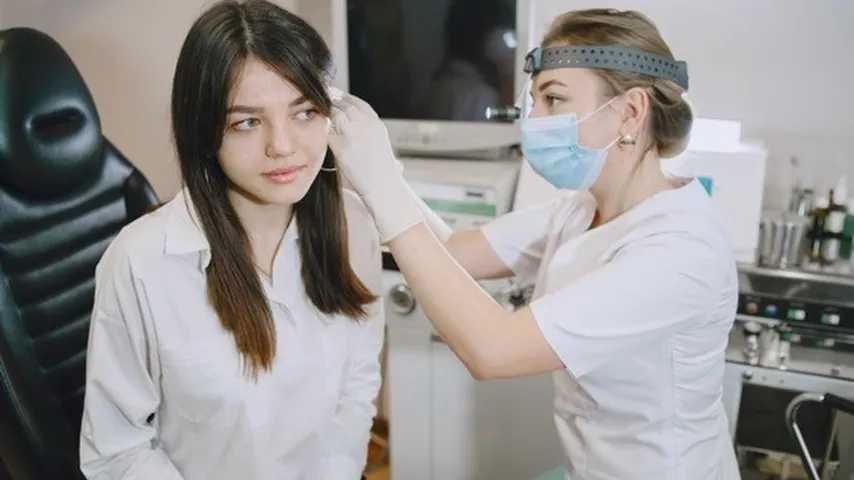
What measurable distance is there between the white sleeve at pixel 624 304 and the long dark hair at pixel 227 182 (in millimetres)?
385

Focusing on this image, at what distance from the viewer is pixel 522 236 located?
4.87ft

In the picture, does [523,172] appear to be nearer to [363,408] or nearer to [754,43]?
[754,43]

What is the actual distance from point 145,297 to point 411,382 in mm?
922

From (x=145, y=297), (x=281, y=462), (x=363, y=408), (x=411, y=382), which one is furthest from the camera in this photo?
(x=411, y=382)

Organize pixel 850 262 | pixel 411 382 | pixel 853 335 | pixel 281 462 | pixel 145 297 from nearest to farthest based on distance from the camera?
pixel 145 297 → pixel 281 462 → pixel 853 335 → pixel 850 262 → pixel 411 382

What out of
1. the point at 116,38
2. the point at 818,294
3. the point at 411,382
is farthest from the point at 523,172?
the point at 116,38

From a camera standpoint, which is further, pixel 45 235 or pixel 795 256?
pixel 795 256

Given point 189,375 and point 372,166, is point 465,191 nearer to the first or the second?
point 372,166

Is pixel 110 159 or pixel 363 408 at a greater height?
pixel 110 159

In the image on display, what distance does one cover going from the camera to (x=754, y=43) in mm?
1887

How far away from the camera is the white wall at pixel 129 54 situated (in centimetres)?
245

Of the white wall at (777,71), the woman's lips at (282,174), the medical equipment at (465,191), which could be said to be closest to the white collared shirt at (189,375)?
the woman's lips at (282,174)

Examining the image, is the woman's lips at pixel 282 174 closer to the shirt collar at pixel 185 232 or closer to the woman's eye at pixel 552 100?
the shirt collar at pixel 185 232

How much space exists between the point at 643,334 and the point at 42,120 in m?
1.09
